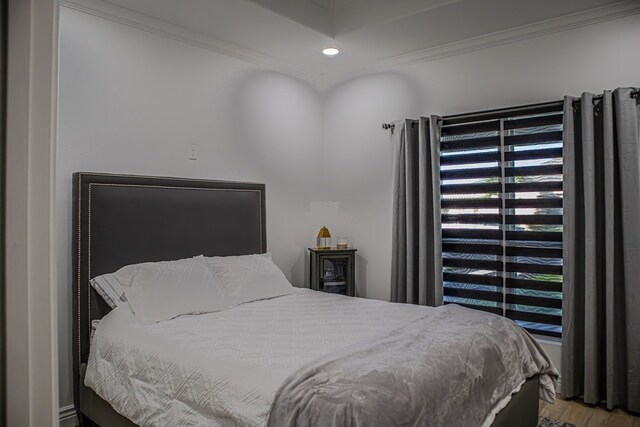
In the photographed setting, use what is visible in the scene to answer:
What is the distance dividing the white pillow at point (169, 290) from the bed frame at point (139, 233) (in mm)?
192

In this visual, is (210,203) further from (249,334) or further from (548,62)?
(548,62)

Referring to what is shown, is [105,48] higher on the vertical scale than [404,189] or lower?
higher

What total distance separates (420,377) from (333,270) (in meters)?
2.57

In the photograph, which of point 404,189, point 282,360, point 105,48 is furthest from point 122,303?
point 404,189

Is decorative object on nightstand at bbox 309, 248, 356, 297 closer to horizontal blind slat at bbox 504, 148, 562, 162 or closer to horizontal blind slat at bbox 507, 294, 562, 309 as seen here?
horizontal blind slat at bbox 507, 294, 562, 309

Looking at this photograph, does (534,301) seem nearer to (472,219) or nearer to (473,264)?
(473,264)

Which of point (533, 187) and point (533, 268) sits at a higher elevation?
point (533, 187)

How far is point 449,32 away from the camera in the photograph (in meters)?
3.45

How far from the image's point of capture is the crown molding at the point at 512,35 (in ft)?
9.86

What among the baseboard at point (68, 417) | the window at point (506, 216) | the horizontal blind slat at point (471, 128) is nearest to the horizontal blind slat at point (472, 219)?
the window at point (506, 216)

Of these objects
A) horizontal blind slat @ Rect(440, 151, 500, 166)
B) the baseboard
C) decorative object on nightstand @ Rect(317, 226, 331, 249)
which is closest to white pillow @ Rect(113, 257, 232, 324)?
the baseboard

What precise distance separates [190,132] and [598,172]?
9.68 ft

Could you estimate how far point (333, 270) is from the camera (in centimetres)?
423

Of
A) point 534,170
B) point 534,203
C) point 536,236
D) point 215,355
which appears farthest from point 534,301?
point 215,355
